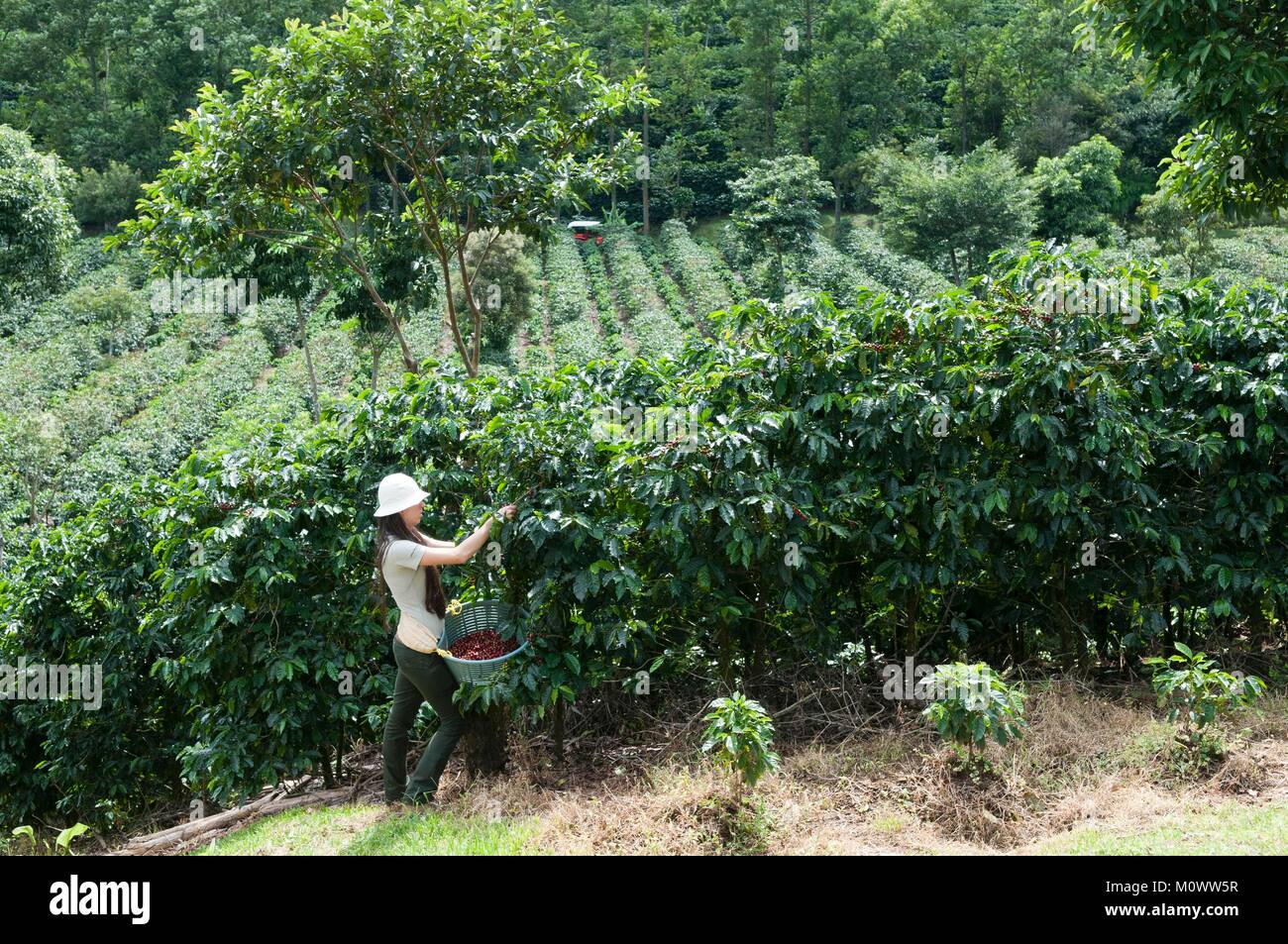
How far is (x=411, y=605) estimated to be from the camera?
4965mm

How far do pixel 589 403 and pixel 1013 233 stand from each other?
133 feet

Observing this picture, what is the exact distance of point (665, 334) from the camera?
37438mm

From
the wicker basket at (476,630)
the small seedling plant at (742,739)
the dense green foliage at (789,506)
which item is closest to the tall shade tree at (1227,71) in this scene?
the dense green foliage at (789,506)

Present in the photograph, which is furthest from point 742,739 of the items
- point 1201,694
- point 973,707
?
point 1201,694

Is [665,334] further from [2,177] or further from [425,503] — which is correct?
[425,503]

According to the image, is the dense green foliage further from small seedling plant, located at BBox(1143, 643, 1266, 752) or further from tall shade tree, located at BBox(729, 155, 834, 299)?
tall shade tree, located at BBox(729, 155, 834, 299)

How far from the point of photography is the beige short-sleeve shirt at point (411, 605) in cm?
489

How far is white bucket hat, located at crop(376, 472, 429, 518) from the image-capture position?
16.0ft

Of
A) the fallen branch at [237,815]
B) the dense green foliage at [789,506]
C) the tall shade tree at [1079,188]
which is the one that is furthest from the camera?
the tall shade tree at [1079,188]

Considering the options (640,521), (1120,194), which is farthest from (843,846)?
(1120,194)

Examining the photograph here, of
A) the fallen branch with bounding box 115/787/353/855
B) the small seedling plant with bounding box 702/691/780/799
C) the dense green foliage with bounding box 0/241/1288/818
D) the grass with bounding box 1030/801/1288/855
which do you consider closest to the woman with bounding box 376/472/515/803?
the dense green foliage with bounding box 0/241/1288/818

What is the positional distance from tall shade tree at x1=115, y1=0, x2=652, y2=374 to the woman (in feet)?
10.3

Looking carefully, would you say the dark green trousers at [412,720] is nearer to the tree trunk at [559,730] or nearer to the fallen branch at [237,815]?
the tree trunk at [559,730]

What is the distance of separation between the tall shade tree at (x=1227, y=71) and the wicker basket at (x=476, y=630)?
5294 mm
